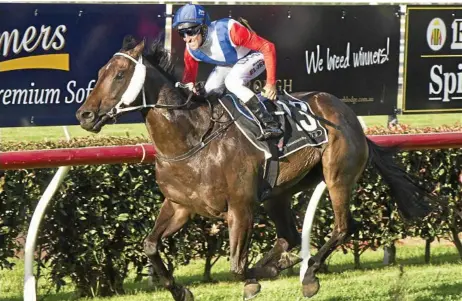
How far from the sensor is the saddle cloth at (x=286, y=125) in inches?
228

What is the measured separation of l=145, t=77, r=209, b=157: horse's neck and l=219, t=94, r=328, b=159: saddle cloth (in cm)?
26

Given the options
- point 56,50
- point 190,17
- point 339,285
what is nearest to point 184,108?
point 190,17

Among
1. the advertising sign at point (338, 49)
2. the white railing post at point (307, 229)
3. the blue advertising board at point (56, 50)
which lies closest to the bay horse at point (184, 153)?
the white railing post at point (307, 229)

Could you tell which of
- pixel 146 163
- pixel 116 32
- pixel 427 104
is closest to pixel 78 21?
pixel 116 32

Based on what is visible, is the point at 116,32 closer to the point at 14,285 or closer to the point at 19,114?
the point at 19,114

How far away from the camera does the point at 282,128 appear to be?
590 cm

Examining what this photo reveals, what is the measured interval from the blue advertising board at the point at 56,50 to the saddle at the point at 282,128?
2.40m

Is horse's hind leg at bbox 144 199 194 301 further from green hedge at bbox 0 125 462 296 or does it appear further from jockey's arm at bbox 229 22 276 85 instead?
green hedge at bbox 0 125 462 296

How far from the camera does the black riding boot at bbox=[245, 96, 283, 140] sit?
18.9ft

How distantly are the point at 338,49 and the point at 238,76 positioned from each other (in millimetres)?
3338

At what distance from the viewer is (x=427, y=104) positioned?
9.60m

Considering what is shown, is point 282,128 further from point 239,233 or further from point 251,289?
point 251,289

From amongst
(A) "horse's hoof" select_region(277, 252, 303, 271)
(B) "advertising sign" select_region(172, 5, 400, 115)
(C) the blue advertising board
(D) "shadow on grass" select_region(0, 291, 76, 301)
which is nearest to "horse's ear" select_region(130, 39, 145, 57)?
(A) "horse's hoof" select_region(277, 252, 303, 271)

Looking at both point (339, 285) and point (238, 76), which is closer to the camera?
point (238, 76)
